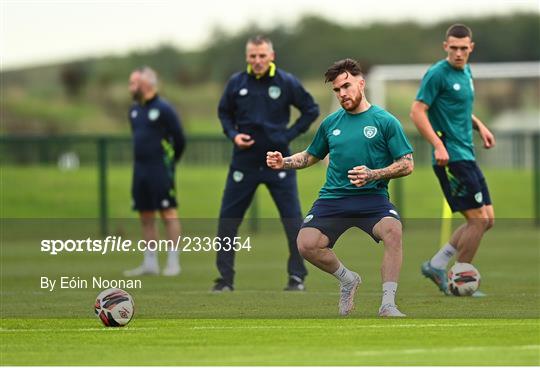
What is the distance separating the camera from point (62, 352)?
10906 mm

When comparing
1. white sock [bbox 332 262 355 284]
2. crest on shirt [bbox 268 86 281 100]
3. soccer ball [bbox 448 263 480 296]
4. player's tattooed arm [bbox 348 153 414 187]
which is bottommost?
soccer ball [bbox 448 263 480 296]

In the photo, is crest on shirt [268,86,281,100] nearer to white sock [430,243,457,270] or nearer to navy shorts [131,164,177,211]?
white sock [430,243,457,270]

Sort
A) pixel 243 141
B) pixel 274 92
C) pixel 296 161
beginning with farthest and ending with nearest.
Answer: pixel 274 92
pixel 243 141
pixel 296 161

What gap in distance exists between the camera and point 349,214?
1304 cm

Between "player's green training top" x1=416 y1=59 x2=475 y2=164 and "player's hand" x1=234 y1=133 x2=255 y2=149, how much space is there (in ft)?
6.14

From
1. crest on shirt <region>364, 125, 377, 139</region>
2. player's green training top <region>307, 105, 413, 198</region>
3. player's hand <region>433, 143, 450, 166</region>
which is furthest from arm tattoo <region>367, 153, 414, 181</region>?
player's hand <region>433, 143, 450, 166</region>

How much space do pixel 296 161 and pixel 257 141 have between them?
2.76 metres

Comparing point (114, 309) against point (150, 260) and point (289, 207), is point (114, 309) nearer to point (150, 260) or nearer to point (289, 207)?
point (289, 207)

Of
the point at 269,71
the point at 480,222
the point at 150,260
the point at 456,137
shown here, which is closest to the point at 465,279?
the point at 480,222

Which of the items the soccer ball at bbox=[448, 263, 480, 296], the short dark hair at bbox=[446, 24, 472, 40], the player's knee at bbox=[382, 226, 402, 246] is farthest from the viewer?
the short dark hair at bbox=[446, 24, 472, 40]

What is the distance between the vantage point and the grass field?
1059cm

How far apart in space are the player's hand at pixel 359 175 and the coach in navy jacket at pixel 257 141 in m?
3.39

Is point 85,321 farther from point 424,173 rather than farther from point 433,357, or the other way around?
point 424,173

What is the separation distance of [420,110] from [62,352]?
209 inches
